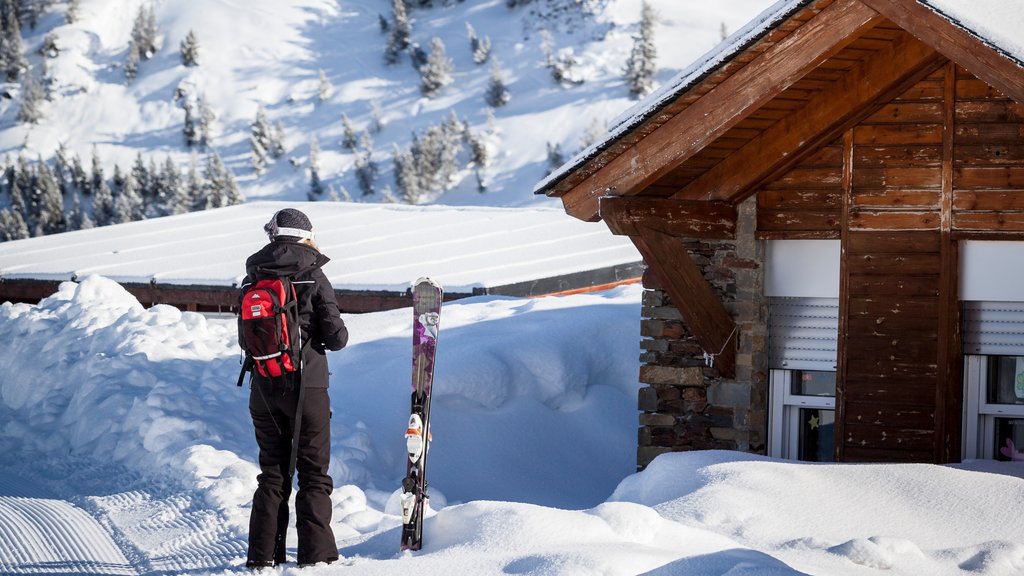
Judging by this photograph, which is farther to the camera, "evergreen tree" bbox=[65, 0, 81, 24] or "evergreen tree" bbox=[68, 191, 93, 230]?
"evergreen tree" bbox=[65, 0, 81, 24]

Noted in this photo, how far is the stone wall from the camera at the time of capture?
8.96 meters

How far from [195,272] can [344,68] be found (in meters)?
48.6

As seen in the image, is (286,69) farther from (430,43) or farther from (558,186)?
(558,186)

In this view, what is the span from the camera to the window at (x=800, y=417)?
29.7 feet

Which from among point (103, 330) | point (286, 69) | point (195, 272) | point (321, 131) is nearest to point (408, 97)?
point (321, 131)

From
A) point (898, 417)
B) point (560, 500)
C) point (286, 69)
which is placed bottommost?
point (560, 500)

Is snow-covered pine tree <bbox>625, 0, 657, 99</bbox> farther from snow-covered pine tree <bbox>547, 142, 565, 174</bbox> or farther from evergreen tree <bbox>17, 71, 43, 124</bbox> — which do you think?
evergreen tree <bbox>17, 71, 43, 124</bbox>

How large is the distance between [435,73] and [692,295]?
53644 millimetres

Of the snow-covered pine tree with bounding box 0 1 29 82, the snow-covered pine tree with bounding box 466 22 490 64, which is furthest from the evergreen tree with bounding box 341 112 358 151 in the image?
the snow-covered pine tree with bounding box 0 1 29 82

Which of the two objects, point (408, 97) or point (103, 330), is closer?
point (103, 330)

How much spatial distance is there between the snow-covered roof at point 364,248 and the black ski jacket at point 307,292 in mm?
10938

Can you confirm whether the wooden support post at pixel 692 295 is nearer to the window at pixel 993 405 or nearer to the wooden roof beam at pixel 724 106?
the wooden roof beam at pixel 724 106

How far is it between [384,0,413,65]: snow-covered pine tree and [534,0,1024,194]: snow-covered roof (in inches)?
2328

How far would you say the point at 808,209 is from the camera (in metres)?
8.78
